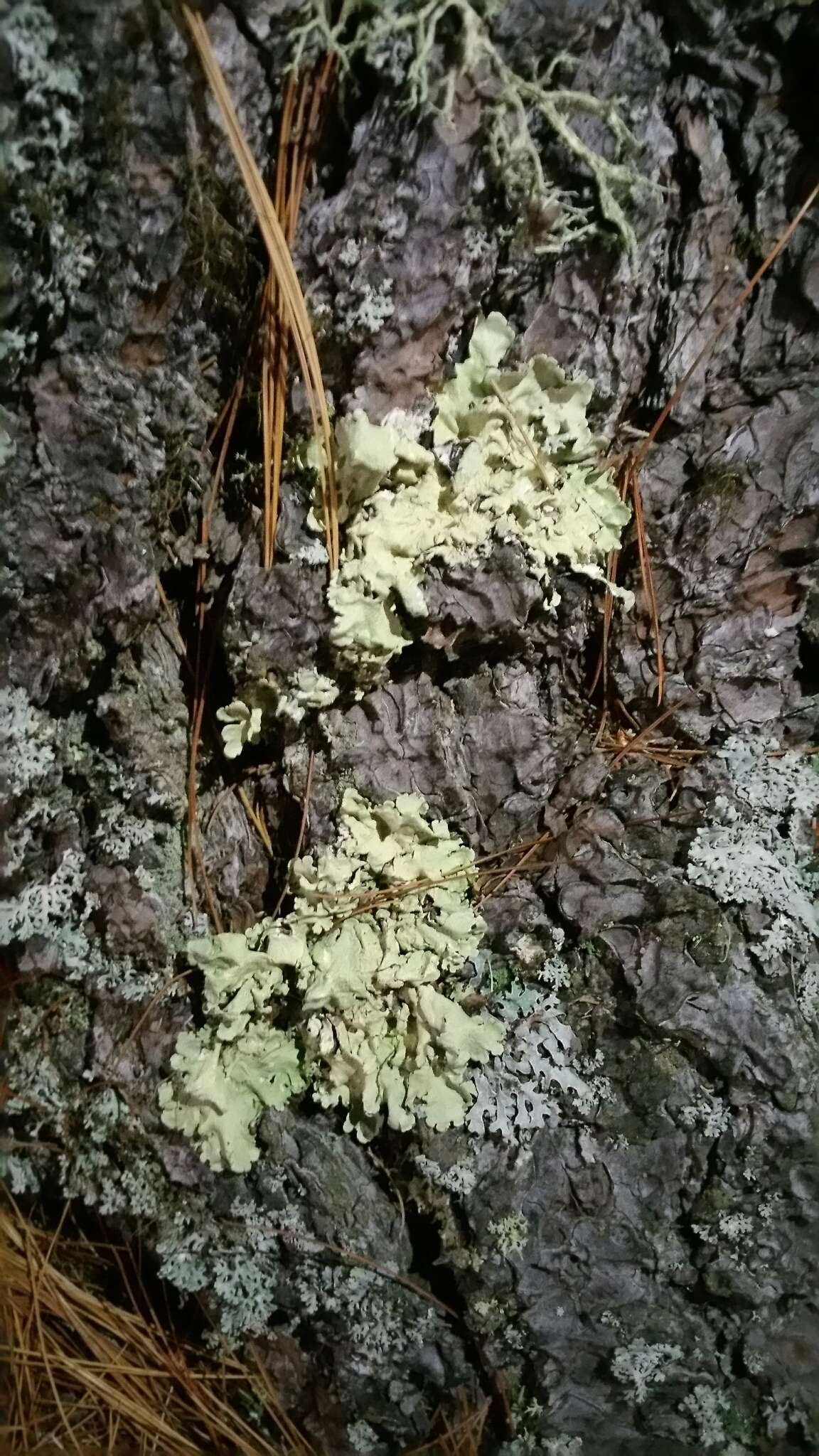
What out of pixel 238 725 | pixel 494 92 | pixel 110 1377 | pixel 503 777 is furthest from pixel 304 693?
pixel 110 1377

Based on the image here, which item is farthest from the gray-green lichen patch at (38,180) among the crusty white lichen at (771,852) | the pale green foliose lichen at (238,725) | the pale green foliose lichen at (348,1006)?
the crusty white lichen at (771,852)

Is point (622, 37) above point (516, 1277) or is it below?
above

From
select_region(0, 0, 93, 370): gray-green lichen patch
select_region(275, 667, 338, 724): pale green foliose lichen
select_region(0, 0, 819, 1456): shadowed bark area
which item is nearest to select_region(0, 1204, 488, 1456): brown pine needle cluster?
select_region(0, 0, 819, 1456): shadowed bark area

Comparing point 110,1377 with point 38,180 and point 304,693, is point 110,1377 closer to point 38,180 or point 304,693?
point 304,693

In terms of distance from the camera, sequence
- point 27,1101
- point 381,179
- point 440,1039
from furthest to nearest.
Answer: point 27,1101 → point 440,1039 → point 381,179

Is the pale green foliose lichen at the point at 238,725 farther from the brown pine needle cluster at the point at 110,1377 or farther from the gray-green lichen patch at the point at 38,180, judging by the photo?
the brown pine needle cluster at the point at 110,1377

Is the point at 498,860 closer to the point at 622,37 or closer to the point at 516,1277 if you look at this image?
the point at 516,1277

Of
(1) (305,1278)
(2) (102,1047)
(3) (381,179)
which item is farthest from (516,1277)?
(3) (381,179)
